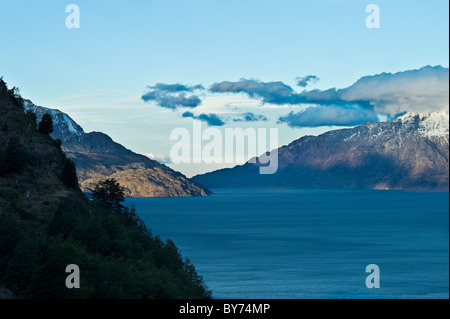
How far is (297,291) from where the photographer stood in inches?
5138

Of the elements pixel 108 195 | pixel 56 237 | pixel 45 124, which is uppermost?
pixel 45 124

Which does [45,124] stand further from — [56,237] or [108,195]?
[56,237]

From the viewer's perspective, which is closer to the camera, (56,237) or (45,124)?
(56,237)

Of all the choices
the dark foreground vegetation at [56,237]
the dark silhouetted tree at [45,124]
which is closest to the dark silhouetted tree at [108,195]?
the dark foreground vegetation at [56,237]

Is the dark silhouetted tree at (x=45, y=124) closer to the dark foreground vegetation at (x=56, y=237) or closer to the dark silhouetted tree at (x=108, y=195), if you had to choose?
the dark foreground vegetation at (x=56, y=237)

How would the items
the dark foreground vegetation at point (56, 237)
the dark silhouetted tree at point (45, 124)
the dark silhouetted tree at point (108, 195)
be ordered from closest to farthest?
the dark foreground vegetation at point (56, 237)
the dark silhouetted tree at point (45, 124)
the dark silhouetted tree at point (108, 195)

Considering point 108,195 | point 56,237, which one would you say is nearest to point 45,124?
point 108,195

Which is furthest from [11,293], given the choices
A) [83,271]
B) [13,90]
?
[13,90]

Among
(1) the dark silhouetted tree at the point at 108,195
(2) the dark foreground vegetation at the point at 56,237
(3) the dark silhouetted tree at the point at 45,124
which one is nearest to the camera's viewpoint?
(2) the dark foreground vegetation at the point at 56,237

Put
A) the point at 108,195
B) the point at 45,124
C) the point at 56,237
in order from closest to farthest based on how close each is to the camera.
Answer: the point at 56,237, the point at 45,124, the point at 108,195

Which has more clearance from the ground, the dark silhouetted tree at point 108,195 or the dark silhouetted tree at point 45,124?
the dark silhouetted tree at point 45,124

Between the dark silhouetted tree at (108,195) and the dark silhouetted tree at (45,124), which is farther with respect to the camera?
the dark silhouetted tree at (108,195)

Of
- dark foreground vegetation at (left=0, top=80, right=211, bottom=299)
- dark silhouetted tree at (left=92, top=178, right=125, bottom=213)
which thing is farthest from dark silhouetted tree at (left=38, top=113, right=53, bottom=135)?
dark silhouetted tree at (left=92, top=178, right=125, bottom=213)

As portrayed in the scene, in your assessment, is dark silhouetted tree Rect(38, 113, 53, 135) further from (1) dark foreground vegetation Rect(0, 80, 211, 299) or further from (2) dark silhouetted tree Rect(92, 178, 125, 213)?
(2) dark silhouetted tree Rect(92, 178, 125, 213)
